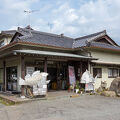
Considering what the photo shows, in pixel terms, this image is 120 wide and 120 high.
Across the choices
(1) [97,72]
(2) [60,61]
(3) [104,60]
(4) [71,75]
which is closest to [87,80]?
(4) [71,75]

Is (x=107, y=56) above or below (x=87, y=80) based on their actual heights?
above

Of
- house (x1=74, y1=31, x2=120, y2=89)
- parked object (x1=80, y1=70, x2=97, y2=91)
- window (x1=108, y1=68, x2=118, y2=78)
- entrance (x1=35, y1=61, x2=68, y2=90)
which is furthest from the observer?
window (x1=108, y1=68, x2=118, y2=78)

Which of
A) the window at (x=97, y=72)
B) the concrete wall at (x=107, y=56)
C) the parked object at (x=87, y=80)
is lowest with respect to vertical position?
the parked object at (x=87, y=80)

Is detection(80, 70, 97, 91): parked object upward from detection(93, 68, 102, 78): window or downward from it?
downward

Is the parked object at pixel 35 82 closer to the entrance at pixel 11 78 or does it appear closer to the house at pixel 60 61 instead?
the house at pixel 60 61

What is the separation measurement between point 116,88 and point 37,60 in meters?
6.04

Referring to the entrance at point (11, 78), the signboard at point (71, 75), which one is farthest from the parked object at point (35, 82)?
the signboard at point (71, 75)

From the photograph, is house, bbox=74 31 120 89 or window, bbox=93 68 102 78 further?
window, bbox=93 68 102 78

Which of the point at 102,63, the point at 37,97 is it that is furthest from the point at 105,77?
the point at 37,97

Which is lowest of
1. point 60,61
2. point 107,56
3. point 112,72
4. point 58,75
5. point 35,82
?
point 35,82

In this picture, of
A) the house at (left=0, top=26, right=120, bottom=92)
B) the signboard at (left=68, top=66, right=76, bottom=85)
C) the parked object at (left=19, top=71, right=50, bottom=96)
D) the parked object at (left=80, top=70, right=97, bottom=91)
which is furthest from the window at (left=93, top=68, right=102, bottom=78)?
the parked object at (left=19, top=71, right=50, bottom=96)

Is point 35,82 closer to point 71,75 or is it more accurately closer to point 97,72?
point 71,75

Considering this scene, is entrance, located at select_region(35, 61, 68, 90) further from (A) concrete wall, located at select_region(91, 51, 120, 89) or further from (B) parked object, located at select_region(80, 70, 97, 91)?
(A) concrete wall, located at select_region(91, 51, 120, 89)

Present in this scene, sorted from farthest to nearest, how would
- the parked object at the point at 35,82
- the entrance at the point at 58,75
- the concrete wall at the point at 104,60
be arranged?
the concrete wall at the point at 104,60 → the entrance at the point at 58,75 → the parked object at the point at 35,82
